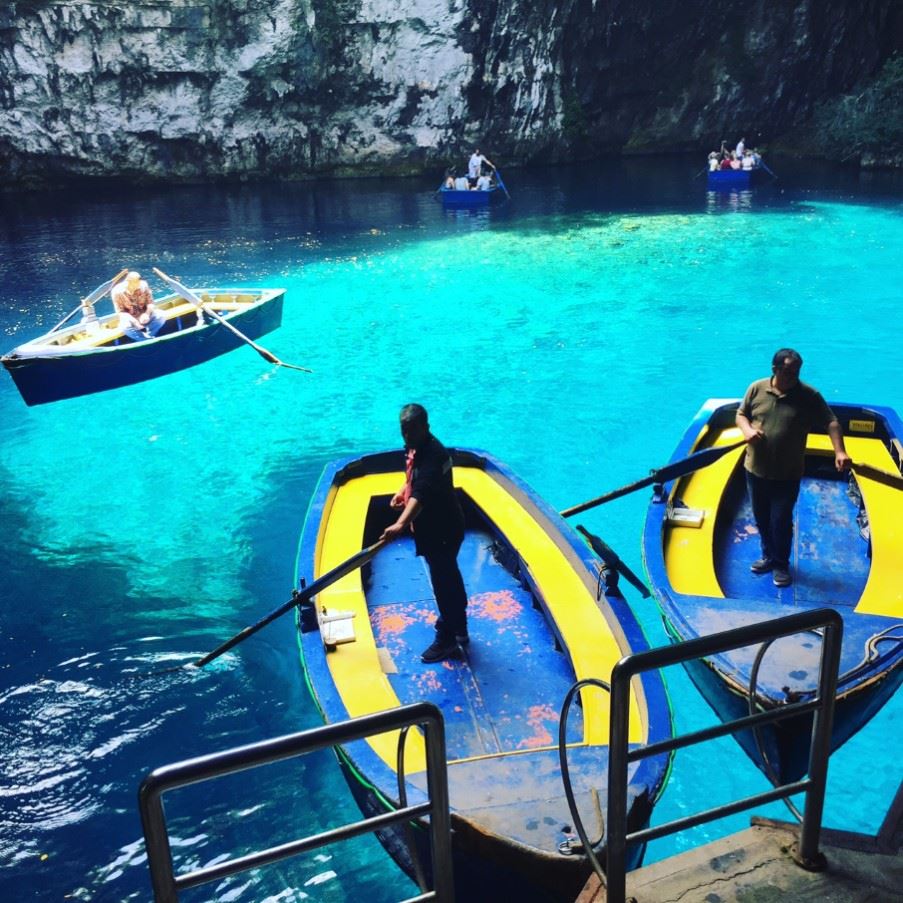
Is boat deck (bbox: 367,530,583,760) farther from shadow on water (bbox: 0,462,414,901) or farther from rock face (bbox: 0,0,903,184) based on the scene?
rock face (bbox: 0,0,903,184)

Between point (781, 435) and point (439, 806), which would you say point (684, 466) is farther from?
point (439, 806)

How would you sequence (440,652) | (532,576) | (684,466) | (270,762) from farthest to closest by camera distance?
(684,466) < (532,576) < (440,652) < (270,762)

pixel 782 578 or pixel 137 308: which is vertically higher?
pixel 137 308

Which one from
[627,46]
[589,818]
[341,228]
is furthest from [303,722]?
[627,46]

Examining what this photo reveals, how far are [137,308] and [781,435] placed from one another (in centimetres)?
1025

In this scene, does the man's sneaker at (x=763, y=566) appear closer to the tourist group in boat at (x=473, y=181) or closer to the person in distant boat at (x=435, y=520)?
the person in distant boat at (x=435, y=520)

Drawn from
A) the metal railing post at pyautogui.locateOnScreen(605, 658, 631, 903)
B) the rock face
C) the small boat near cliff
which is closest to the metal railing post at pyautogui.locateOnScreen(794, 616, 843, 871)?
the metal railing post at pyautogui.locateOnScreen(605, 658, 631, 903)

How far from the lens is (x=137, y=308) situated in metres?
13.0

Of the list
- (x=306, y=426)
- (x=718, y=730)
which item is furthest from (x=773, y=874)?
(x=306, y=426)

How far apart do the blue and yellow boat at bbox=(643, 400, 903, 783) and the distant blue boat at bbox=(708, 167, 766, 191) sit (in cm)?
2318

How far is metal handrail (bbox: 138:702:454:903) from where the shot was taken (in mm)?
2293

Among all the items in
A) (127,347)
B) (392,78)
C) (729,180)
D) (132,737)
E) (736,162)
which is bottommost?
(132,737)

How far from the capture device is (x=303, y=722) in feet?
21.2

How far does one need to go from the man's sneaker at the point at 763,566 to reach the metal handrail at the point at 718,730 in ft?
11.9
